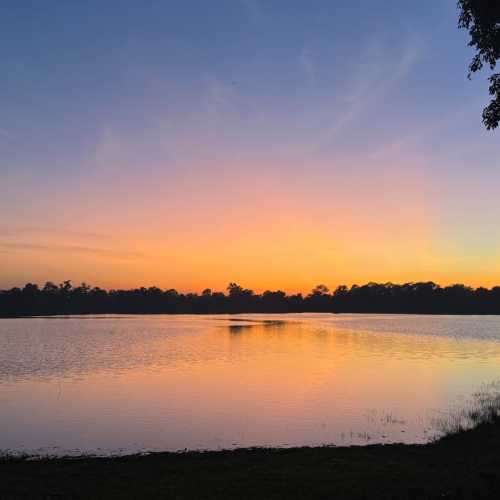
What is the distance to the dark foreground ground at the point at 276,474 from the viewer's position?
14703 millimetres

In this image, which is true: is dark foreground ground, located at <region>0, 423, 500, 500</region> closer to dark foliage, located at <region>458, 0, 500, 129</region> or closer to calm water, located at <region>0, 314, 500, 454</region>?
calm water, located at <region>0, 314, 500, 454</region>

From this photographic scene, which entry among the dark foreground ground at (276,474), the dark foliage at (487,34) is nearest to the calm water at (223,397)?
the dark foreground ground at (276,474)

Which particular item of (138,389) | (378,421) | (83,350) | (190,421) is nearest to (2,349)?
(83,350)

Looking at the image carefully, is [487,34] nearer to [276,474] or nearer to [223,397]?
[276,474]

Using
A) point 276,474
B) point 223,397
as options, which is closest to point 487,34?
point 276,474

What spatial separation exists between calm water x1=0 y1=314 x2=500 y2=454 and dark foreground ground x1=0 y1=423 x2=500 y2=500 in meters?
3.59

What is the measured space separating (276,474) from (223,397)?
20.0 m

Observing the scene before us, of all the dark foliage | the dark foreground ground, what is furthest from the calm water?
the dark foliage

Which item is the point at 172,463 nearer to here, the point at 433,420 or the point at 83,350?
the point at 433,420

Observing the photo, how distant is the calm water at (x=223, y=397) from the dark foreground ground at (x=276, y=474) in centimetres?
359

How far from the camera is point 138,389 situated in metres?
39.4

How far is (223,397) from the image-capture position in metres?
36.2

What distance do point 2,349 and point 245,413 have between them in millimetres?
50770

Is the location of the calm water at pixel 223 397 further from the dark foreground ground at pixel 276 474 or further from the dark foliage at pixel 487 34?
the dark foliage at pixel 487 34
